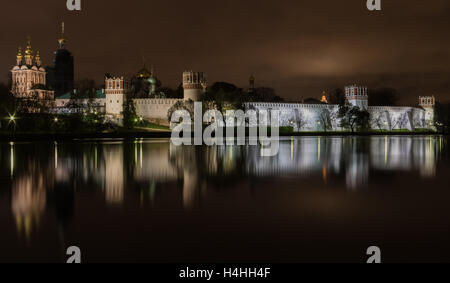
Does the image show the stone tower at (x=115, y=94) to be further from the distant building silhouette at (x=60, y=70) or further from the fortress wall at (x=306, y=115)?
the distant building silhouette at (x=60, y=70)

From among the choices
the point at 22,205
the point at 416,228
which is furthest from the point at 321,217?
the point at 22,205

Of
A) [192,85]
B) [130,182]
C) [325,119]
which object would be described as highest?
[192,85]

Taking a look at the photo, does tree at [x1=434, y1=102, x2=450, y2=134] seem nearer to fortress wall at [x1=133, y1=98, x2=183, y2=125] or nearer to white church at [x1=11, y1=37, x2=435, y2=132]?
white church at [x1=11, y1=37, x2=435, y2=132]

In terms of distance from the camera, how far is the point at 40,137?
29.9 meters

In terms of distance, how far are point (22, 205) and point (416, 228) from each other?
5.12 m

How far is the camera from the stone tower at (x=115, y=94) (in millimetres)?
51188

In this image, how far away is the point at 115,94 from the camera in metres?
51.7

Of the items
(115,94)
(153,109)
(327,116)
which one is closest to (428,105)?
(327,116)

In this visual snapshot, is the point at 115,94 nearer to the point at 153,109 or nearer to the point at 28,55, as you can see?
the point at 153,109

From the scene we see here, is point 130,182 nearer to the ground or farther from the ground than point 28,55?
nearer to the ground

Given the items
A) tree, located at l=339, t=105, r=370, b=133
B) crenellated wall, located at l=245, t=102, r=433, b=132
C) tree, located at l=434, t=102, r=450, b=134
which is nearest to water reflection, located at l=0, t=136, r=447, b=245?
crenellated wall, located at l=245, t=102, r=433, b=132

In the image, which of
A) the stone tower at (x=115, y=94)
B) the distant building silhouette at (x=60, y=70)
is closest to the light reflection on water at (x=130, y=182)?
the stone tower at (x=115, y=94)

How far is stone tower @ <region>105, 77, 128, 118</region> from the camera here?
51188 millimetres

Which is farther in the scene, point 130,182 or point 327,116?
point 327,116
